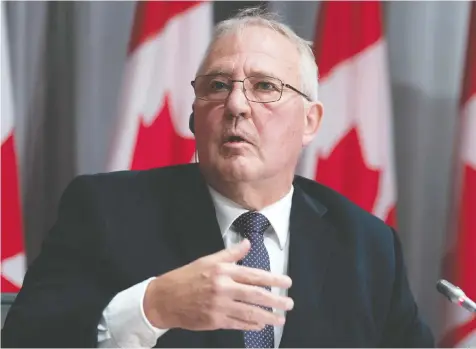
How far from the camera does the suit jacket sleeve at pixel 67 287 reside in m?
0.99

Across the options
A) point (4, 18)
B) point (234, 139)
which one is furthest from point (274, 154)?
point (4, 18)

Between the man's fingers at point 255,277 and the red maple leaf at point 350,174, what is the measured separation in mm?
554

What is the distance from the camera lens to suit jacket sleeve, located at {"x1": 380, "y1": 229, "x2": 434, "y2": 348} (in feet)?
3.89

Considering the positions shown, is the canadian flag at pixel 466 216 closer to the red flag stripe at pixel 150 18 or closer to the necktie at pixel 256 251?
the necktie at pixel 256 251

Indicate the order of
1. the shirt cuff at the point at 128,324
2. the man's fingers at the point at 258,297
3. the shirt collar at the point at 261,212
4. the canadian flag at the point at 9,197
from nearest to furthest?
the man's fingers at the point at 258,297 < the shirt cuff at the point at 128,324 < the shirt collar at the point at 261,212 < the canadian flag at the point at 9,197

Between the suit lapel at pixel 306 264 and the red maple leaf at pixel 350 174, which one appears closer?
the suit lapel at pixel 306 264

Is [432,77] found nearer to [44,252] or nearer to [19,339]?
[44,252]

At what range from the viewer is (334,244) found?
1.19 m

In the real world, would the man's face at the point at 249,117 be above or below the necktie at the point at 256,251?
above

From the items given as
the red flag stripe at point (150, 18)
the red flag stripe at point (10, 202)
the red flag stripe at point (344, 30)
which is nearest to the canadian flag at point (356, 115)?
the red flag stripe at point (344, 30)

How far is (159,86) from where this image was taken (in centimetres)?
134

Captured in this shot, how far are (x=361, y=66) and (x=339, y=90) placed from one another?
0.08 metres

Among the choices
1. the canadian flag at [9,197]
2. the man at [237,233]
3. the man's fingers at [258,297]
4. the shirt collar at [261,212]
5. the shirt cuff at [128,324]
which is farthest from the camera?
the canadian flag at [9,197]

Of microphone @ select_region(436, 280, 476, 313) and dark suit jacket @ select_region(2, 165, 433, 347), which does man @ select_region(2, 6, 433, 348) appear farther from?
microphone @ select_region(436, 280, 476, 313)
